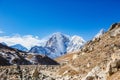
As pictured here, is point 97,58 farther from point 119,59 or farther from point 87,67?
point 119,59

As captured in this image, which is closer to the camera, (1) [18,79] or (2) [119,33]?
(1) [18,79]

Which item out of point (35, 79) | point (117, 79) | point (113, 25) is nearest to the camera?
point (117, 79)

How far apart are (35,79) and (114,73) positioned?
3262cm

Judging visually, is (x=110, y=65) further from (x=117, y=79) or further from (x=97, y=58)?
(x=97, y=58)

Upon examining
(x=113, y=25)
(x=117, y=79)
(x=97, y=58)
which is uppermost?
(x=113, y=25)

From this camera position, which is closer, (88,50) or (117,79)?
(117,79)

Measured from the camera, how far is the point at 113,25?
575 feet

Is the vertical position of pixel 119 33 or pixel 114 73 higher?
pixel 119 33

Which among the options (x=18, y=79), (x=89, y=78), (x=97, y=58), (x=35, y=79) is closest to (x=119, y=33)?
(x=97, y=58)

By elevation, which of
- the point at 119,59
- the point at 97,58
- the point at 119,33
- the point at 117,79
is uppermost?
the point at 119,33

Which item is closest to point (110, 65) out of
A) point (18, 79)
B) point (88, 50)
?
point (18, 79)

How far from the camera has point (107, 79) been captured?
44906 mm

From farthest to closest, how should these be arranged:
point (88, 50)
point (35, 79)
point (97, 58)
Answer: point (88, 50) < point (97, 58) < point (35, 79)

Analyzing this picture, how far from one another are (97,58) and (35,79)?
Result: 116 feet
